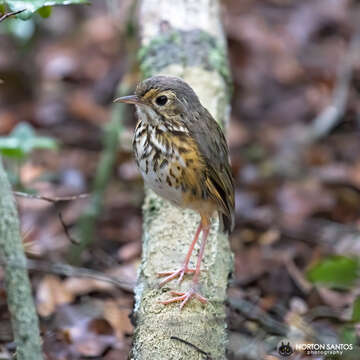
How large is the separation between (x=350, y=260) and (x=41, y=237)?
3.99 m

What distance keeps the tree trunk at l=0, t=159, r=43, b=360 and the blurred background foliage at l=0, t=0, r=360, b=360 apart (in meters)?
0.87

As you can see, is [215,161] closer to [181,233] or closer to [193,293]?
[181,233]

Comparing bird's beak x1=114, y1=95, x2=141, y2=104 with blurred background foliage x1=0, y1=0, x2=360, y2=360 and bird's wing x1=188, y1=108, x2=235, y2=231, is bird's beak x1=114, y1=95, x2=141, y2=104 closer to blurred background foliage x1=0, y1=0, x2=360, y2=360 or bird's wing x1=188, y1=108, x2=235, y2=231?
bird's wing x1=188, y1=108, x2=235, y2=231

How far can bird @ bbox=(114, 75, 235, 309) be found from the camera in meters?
3.78

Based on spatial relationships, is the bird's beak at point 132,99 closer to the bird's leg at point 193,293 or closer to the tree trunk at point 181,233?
the tree trunk at point 181,233

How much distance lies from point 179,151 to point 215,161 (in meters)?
0.25

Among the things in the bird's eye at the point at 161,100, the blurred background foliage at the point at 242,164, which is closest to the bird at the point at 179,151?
the bird's eye at the point at 161,100

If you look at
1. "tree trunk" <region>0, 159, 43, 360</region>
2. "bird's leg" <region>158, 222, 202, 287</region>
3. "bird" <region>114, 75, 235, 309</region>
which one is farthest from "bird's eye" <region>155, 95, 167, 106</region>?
"tree trunk" <region>0, 159, 43, 360</region>

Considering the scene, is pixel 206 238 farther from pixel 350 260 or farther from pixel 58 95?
pixel 58 95

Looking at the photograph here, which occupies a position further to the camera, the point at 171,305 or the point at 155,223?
the point at 155,223

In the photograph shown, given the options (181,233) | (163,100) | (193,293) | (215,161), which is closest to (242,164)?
(181,233)

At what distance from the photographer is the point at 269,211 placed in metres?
7.00

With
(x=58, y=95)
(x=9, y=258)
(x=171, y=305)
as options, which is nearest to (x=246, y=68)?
(x=58, y=95)

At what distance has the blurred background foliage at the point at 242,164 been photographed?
15.8 feet
